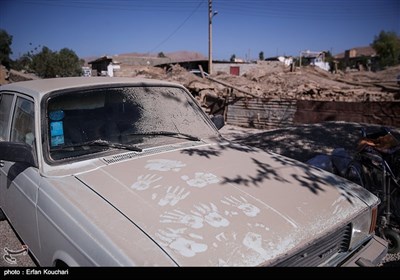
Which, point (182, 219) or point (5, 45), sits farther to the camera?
point (5, 45)

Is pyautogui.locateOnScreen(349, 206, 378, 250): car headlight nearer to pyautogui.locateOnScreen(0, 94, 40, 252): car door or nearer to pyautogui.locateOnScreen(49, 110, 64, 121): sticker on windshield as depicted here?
pyautogui.locateOnScreen(0, 94, 40, 252): car door

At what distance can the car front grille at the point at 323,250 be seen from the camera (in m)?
1.61

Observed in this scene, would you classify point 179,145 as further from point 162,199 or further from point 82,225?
point 82,225

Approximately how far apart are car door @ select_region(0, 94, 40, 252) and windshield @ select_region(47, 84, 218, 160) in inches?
8.6

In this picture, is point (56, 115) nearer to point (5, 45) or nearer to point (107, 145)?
point (107, 145)

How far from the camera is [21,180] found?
2.31 metres

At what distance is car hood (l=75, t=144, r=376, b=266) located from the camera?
4.87 ft

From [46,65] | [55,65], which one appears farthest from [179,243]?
[46,65]

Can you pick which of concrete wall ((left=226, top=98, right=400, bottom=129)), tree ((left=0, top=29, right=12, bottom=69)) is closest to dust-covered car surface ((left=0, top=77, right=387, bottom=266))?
concrete wall ((left=226, top=98, right=400, bottom=129))

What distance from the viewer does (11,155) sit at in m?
2.11

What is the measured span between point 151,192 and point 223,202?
45 centimetres

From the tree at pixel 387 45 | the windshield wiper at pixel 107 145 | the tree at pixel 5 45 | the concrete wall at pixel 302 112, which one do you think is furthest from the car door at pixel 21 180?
the tree at pixel 387 45

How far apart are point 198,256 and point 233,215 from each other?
0.36 meters
